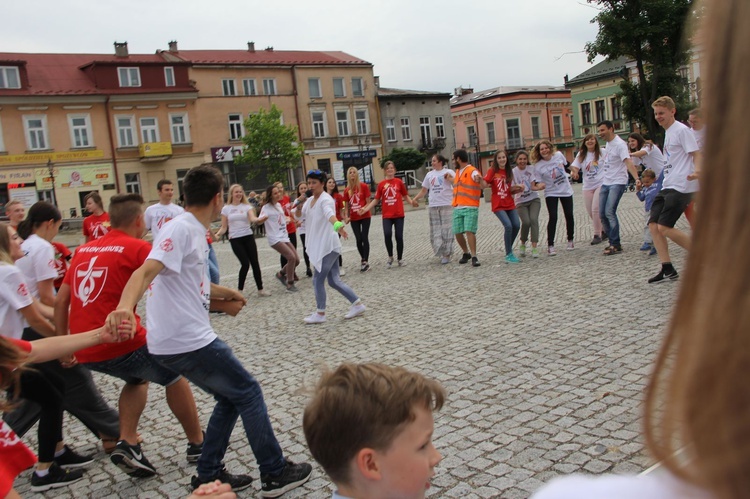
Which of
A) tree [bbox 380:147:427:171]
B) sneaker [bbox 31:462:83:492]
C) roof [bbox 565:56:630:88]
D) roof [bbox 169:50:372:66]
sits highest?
roof [bbox 169:50:372:66]

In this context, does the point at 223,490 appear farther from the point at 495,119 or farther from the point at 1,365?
the point at 495,119

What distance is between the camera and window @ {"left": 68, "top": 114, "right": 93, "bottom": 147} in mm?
46781

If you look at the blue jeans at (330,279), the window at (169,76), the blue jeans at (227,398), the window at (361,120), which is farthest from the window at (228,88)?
the blue jeans at (227,398)

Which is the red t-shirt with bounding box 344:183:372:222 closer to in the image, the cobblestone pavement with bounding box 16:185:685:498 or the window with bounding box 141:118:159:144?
the cobblestone pavement with bounding box 16:185:685:498

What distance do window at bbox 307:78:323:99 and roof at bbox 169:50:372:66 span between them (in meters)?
1.48

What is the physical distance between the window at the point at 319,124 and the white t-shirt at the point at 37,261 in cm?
5270

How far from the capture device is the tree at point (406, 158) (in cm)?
5853

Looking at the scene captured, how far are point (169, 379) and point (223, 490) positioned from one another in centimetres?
247

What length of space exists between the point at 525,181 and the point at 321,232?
4.87 meters

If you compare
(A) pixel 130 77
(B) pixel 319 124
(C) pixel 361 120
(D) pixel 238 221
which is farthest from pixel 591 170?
(C) pixel 361 120

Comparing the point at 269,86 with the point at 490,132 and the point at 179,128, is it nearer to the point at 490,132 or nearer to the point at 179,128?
the point at 179,128

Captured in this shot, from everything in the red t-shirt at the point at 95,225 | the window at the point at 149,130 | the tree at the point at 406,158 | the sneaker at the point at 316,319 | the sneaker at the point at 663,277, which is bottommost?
the sneaker at the point at 316,319

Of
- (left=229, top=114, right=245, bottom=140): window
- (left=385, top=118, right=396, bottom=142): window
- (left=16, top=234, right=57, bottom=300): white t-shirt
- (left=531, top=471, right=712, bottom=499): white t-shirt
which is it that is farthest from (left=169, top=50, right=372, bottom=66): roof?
(left=531, top=471, right=712, bottom=499): white t-shirt

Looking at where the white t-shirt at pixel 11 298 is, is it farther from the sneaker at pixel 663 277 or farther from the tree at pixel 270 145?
the tree at pixel 270 145
